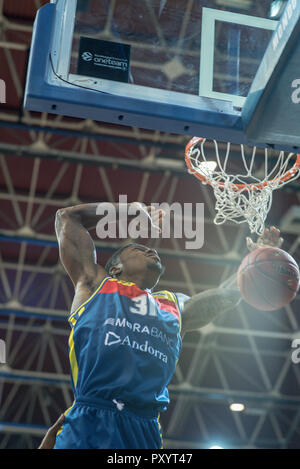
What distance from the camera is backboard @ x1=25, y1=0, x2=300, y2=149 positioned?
3195 millimetres

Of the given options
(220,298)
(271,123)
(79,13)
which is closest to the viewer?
(271,123)

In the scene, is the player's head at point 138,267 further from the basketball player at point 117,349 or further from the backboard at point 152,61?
the backboard at point 152,61

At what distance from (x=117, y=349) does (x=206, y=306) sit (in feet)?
3.47

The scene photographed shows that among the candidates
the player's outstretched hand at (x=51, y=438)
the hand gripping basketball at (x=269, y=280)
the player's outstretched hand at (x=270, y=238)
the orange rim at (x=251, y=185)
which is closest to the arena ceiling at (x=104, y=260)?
the orange rim at (x=251, y=185)

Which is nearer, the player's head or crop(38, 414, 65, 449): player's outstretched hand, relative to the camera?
crop(38, 414, 65, 449): player's outstretched hand

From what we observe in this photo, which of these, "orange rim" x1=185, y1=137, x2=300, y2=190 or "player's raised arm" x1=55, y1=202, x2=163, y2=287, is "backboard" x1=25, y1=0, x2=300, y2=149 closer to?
"player's raised arm" x1=55, y1=202, x2=163, y2=287

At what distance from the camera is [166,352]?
3.24 m

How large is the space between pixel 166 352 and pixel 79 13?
1.93 metres

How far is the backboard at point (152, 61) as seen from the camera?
3.20m

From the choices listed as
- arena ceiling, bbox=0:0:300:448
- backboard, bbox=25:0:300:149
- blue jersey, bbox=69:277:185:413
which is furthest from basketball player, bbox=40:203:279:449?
arena ceiling, bbox=0:0:300:448

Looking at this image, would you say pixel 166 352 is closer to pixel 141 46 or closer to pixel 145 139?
pixel 141 46

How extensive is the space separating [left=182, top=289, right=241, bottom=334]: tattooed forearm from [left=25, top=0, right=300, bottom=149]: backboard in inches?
45.5

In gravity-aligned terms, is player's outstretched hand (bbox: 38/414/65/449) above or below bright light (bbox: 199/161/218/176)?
below
